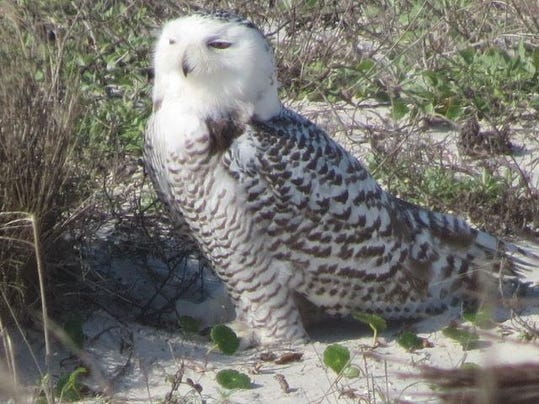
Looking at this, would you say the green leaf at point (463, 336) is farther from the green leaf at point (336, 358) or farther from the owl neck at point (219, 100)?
the owl neck at point (219, 100)

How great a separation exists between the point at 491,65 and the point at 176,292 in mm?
2410

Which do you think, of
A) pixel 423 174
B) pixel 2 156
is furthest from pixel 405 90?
pixel 2 156

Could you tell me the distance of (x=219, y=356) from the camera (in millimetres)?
4746

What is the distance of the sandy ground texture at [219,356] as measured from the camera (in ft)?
14.3

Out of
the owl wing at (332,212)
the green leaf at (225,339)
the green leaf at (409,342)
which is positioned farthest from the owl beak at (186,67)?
the green leaf at (409,342)

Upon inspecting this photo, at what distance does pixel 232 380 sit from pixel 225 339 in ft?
1.18

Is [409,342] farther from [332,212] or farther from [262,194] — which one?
[262,194]

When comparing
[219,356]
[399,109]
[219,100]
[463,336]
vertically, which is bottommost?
[219,356]

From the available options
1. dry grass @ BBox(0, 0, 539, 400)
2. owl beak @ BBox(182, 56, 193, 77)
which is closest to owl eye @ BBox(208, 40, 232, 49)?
owl beak @ BBox(182, 56, 193, 77)

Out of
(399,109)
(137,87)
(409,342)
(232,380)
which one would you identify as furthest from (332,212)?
(137,87)

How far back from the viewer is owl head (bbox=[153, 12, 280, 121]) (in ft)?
15.3

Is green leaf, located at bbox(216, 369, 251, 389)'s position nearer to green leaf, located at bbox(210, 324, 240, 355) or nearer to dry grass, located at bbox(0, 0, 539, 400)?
green leaf, located at bbox(210, 324, 240, 355)

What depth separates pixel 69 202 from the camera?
182 inches

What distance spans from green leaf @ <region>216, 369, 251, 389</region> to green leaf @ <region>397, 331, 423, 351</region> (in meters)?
0.66
